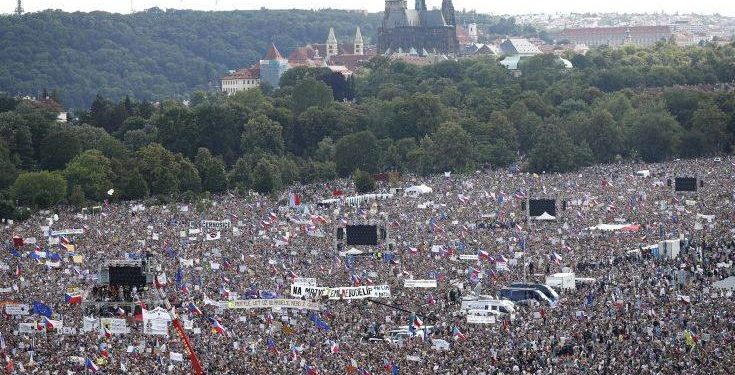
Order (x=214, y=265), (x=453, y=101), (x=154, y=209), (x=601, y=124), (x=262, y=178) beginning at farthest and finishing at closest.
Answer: (x=453, y=101)
(x=601, y=124)
(x=262, y=178)
(x=154, y=209)
(x=214, y=265)

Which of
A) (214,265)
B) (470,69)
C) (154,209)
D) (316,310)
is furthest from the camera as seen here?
(470,69)

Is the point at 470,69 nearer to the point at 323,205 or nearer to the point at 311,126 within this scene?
the point at 311,126

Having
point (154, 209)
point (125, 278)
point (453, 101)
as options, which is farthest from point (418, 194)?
point (453, 101)

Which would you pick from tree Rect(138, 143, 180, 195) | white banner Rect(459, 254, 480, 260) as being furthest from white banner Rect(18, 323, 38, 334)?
tree Rect(138, 143, 180, 195)

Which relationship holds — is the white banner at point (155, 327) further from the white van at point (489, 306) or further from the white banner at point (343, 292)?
the white van at point (489, 306)

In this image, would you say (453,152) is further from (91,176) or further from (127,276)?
(127,276)

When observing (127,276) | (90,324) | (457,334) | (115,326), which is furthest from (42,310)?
(457,334)
